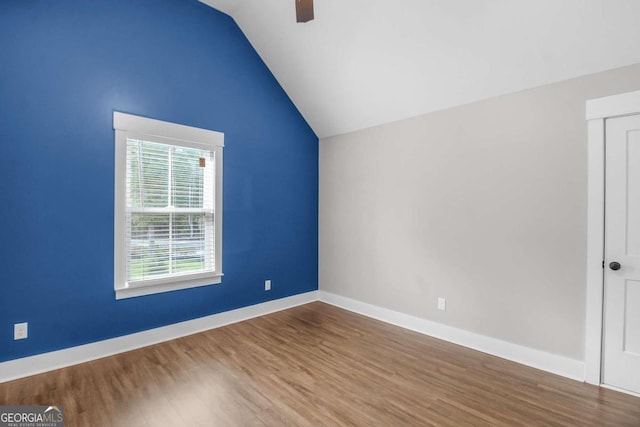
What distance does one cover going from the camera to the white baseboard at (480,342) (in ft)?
8.34

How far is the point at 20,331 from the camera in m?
2.46

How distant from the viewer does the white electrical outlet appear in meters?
2.44

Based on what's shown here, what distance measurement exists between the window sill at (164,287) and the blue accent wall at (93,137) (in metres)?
0.06

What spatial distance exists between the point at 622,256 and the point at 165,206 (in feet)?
13.2

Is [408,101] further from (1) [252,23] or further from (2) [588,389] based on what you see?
(2) [588,389]

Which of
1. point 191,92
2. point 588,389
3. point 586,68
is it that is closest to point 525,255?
point 588,389

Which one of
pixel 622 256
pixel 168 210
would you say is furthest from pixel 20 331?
pixel 622 256

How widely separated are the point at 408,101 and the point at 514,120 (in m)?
1.09

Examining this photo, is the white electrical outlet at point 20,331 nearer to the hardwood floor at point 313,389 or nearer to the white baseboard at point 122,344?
the white baseboard at point 122,344

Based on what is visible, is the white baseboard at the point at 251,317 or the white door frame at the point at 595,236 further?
the white baseboard at the point at 251,317

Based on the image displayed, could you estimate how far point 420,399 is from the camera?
2223 mm

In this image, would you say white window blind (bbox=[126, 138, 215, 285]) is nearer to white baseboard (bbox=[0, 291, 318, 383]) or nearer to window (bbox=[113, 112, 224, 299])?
window (bbox=[113, 112, 224, 299])

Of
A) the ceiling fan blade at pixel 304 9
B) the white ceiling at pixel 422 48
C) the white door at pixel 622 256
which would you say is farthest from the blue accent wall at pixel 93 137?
the white door at pixel 622 256

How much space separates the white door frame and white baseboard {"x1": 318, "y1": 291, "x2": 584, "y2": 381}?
128mm
